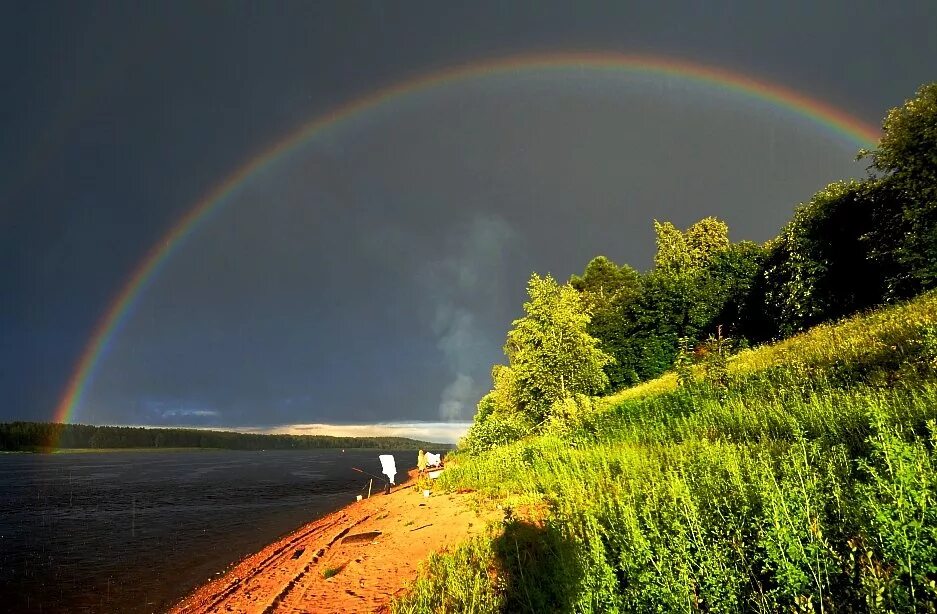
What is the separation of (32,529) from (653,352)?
4303 cm

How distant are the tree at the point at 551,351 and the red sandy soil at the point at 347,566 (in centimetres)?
1022

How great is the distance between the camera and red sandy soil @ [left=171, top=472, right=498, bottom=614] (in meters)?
9.92

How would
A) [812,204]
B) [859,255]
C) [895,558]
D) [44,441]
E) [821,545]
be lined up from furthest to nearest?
[44,441]
[812,204]
[859,255]
[821,545]
[895,558]

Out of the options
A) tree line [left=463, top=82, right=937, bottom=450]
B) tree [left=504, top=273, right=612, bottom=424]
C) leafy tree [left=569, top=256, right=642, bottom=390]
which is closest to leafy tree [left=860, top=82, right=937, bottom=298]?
tree line [left=463, top=82, right=937, bottom=450]

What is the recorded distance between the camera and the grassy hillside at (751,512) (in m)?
4.04

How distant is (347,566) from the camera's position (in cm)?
1203

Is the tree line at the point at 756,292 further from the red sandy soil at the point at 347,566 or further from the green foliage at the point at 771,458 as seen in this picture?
the red sandy soil at the point at 347,566

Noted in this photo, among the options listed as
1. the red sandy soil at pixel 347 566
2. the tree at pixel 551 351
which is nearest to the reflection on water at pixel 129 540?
the red sandy soil at pixel 347 566

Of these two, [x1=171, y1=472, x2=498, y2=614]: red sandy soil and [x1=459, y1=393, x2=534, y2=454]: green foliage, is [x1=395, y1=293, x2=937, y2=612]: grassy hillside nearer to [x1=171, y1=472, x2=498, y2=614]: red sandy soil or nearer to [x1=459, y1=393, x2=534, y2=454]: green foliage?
[x1=171, y1=472, x2=498, y2=614]: red sandy soil

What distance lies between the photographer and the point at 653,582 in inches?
193

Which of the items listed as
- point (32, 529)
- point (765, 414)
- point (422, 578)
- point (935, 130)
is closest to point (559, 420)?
point (765, 414)

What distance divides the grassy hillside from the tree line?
8790mm

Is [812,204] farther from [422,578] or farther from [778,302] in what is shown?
[422,578]

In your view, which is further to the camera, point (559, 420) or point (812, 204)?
point (812, 204)
